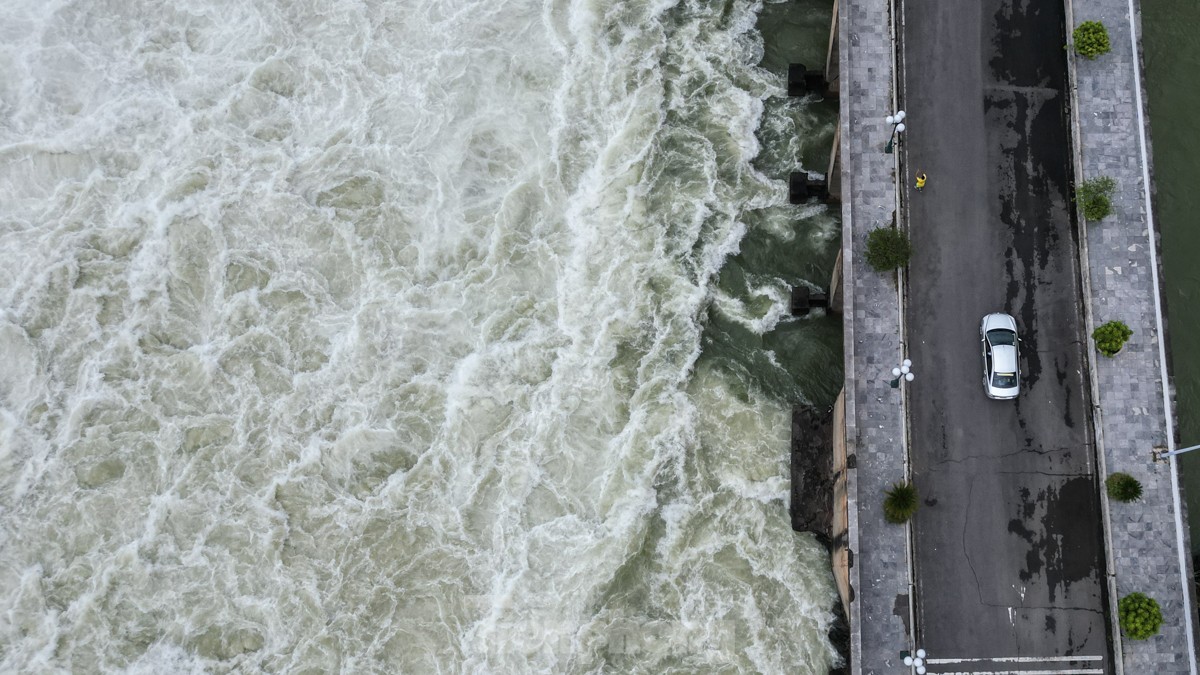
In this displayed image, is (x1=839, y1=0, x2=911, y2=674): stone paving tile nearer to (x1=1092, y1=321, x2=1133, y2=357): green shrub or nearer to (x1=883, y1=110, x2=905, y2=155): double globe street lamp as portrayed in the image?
(x1=883, y1=110, x2=905, y2=155): double globe street lamp

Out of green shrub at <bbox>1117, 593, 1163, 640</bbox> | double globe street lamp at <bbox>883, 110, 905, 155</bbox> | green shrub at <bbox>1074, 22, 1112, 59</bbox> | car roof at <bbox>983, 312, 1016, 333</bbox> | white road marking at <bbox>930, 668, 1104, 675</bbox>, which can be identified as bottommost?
white road marking at <bbox>930, 668, 1104, 675</bbox>

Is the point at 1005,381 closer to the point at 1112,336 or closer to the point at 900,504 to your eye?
the point at 1112,336

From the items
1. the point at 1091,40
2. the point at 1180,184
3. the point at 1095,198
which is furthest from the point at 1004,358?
the point at 1091,40

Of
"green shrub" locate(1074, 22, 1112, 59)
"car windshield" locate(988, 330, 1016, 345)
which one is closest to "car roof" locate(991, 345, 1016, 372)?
"car windshield" locate(988, 330, 1016, 345)

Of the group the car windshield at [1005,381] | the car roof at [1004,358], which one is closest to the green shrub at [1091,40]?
the car roof at [1004,358]

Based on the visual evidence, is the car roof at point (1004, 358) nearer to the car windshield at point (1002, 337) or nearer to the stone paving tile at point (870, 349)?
the car windshield at point (1002, 337)

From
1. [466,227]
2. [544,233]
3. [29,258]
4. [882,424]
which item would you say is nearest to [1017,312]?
[882,424]
